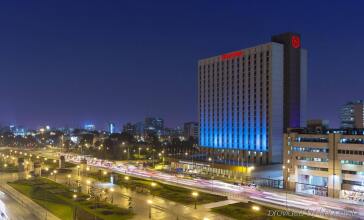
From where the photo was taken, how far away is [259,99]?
93062 millimetres

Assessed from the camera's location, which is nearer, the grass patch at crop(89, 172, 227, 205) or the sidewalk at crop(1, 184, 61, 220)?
the sidewalk at crop(1, 184, 61, 220)

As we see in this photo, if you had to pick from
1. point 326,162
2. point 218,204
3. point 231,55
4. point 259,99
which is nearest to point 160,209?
point 218,204

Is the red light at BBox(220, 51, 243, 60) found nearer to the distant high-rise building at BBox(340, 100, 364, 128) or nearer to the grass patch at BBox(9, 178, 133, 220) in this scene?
the grass patch at BBox(9, 178, 133, 220)

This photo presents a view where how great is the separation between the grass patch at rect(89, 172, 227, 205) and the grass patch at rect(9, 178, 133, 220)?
9989 millimetres

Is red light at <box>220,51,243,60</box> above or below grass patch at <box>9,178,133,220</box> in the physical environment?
above

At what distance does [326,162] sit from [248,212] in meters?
24.2

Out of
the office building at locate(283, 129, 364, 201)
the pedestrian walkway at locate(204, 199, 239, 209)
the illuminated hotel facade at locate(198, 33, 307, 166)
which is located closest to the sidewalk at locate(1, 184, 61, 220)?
the pedestrian walkway at locate(204, 199, 239, 209)

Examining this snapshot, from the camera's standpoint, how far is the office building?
59.2 metres

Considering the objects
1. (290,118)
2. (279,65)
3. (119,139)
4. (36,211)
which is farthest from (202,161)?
(119,139)

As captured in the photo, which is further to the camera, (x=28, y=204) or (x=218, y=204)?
(x=28, y=204)

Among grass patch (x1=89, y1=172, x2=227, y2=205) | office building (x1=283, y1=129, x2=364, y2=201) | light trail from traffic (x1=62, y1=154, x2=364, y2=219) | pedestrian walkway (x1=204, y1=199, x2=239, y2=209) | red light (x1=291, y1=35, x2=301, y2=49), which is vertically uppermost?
red light (x1=291, y1=35, x2=301, y2=49)

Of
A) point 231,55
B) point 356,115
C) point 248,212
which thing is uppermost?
point 231,55

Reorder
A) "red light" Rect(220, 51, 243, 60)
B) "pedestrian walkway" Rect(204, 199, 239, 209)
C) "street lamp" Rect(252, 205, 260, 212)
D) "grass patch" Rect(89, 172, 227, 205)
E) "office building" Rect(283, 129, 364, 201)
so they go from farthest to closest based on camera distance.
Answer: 1. "red light" Rect(220, 51, 243, 60)
2. "office building" Rect(283, 129, 364, 201)
3. "grass patch" Rect(89, 172, 227, 205)
4. "pedestrian walkway" Rect(204, 199, 239, 209)
5. "street lamp" Rect(252, 205, 260, 212)

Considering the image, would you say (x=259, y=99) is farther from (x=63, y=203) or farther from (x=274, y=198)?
(x=63, y=203)
